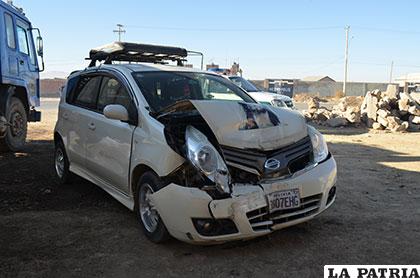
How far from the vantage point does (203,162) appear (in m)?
3.99

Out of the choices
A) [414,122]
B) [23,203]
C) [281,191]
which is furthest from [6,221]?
[414,122]

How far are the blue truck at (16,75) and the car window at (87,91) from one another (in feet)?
9.40

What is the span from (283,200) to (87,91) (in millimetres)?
3423

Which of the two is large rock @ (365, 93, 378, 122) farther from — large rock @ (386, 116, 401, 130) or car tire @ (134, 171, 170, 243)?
car tire @ (134, 171, 170, 243)

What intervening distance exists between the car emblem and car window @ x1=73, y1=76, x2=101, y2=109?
2706mm

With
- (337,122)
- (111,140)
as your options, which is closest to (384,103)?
(337,122)

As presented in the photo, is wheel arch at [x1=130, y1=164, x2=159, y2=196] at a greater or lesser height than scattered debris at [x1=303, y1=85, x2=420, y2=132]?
greater

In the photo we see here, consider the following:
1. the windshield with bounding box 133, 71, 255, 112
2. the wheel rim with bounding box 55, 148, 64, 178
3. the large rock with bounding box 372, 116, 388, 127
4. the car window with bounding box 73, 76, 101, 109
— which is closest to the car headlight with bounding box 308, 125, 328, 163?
the windshield with bounding box 133, 71, 255, 112

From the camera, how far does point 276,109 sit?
4801 mm

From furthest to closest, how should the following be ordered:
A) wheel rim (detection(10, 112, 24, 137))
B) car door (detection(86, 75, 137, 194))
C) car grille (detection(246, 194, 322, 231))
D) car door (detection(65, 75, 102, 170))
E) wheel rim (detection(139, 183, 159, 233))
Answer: wheel rim (detection(10, 112, 24, 137)), car door (detection(65, 75, 102, 170)), car door (detection(86, 75, 137, 194)), wheel rim (detection(139, 183, 159, 233)), car grille (detection(246, 194, 322, 231))

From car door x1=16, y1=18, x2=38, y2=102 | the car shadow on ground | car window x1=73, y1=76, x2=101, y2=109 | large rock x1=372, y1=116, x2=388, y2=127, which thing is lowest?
large rock x1=372, y1=116, x2=388, y2=127

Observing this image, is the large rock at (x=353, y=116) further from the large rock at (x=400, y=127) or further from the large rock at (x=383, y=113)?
the large rock at (x=400, y=127)

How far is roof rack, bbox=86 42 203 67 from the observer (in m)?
8.12

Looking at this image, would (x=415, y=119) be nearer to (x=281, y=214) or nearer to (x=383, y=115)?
(x=383, y=115)
